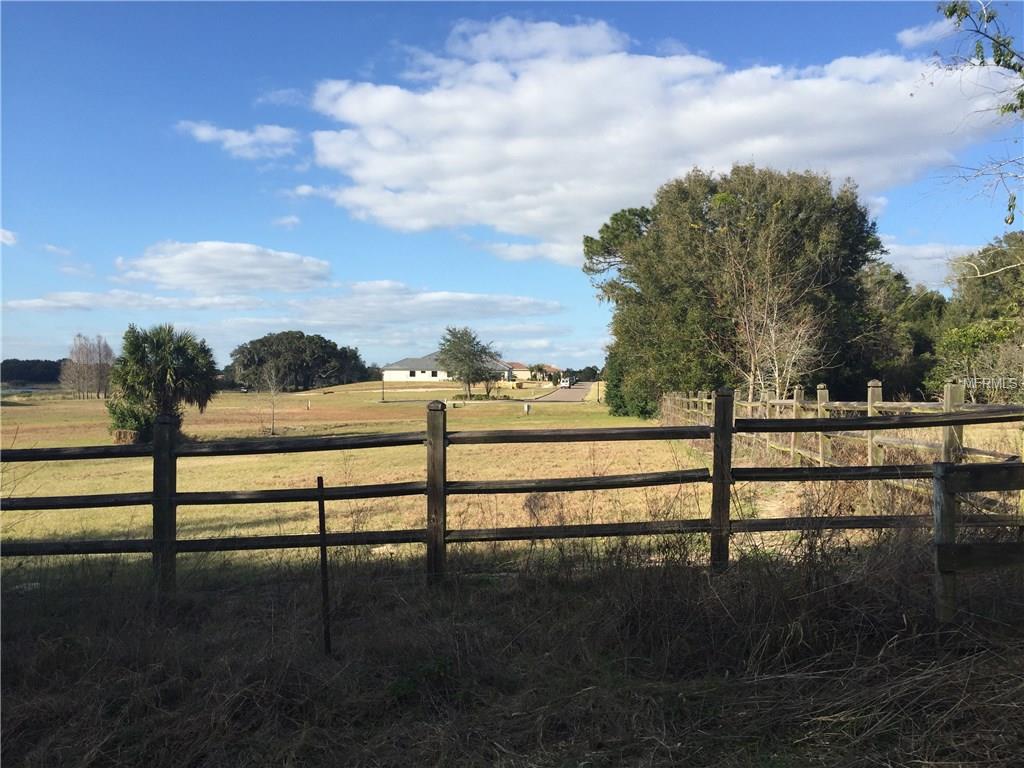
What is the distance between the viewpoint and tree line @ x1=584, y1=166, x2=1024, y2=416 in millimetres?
27422

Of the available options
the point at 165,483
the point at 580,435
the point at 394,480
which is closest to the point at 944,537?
the point at 580,435

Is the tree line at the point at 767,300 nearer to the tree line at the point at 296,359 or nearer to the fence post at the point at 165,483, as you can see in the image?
the fence post at the point at 165,483

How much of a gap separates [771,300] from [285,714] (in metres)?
25.6

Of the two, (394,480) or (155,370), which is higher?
(155,370)

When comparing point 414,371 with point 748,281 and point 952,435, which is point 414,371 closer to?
point 748,281

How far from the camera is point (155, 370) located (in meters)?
31.6

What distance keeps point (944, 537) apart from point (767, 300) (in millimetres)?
23253

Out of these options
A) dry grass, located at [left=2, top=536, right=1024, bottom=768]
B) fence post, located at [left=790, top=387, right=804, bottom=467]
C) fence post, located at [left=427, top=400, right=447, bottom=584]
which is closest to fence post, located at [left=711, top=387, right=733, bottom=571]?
dry grass, located at [left=2, top=536, right=1024, bottom=768]

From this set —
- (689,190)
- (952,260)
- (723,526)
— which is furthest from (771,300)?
(723,526)

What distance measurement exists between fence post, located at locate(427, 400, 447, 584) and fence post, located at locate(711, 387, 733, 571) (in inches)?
83.5

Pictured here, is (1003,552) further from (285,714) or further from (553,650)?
(285,714)

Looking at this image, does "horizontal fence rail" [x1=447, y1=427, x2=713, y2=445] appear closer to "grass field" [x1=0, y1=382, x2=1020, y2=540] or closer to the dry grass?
"grass field" [x1=0, y1=382, x2=1020, y2=540]

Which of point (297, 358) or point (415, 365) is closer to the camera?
point (297, 358)

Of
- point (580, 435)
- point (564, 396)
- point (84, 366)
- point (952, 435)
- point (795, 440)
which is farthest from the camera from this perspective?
point (564, 396)
